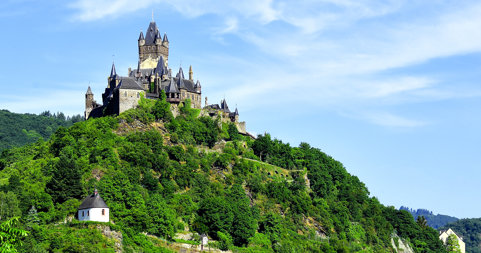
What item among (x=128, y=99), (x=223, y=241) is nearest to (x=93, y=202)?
(x=223, y=241)

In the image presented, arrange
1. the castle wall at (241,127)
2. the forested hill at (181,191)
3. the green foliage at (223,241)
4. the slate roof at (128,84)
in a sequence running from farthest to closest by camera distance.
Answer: the castle wall at (241,127), the slate roof at (128,84), the green foliage at (223,241), the forested hill at (181,191)

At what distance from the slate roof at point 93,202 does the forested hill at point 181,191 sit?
1687mm

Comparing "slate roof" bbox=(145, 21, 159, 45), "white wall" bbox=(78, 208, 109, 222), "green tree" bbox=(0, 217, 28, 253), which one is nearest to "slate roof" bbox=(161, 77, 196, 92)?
"slate roof" bbox=(145, 21, 159, 45)

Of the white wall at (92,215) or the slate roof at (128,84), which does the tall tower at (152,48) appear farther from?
the white wall at (92,215)

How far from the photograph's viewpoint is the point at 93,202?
235 ft

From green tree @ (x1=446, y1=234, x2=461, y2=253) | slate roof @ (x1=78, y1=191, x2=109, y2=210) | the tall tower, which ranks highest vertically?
the tall tower

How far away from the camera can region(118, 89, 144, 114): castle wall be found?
9894 centimetres

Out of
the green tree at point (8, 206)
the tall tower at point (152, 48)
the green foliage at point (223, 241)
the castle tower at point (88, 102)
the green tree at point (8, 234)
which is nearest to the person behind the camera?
the green tree at point (8, 234)

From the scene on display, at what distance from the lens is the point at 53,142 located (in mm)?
95938

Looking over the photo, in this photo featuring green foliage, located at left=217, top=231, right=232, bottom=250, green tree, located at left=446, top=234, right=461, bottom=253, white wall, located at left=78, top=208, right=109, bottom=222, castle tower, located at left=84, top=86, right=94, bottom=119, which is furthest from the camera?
green tree, located at left=446, top=234, right=461, bottom=253

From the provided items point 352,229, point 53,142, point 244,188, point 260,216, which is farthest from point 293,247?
point 53,142

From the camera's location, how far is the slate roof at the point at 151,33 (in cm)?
11675

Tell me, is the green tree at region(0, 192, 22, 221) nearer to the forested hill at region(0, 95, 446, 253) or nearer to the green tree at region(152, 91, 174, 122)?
the forested hill at region(0, 95, 446, 253)

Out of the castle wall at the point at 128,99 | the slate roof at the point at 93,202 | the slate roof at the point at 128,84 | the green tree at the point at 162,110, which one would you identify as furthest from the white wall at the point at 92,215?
the green tree at the point at 162,110
